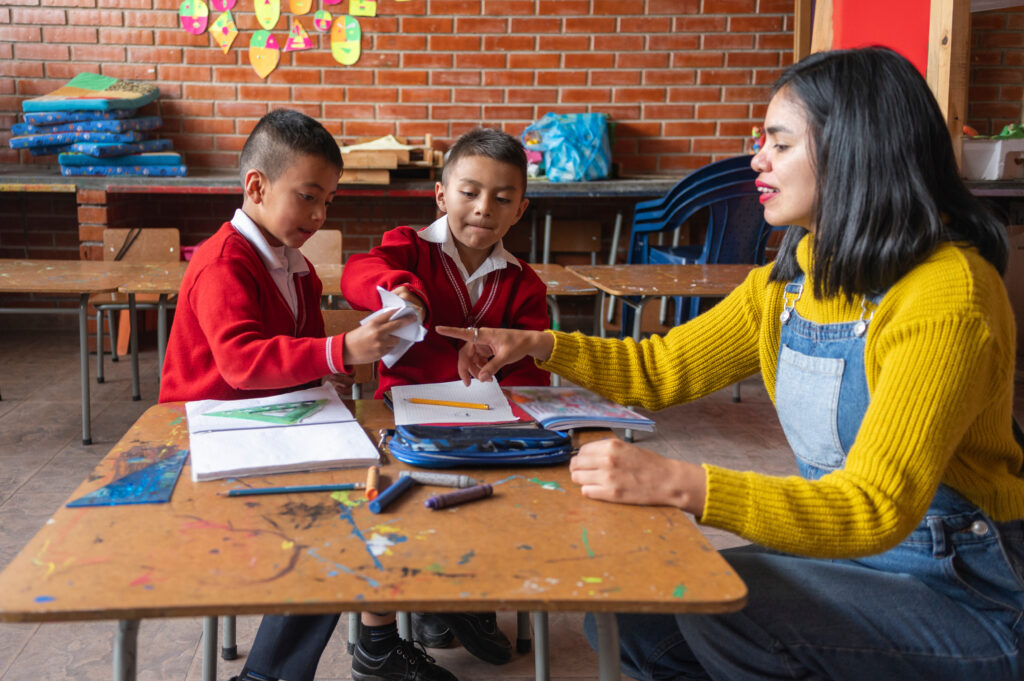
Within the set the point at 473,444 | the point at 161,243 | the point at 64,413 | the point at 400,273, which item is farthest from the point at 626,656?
the point at 161,243

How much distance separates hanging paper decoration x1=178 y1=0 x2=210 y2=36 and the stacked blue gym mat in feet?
1.47

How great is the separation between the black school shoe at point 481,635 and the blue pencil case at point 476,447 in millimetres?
675

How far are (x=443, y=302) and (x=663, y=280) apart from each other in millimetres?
1235

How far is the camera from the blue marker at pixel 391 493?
0.95 metres

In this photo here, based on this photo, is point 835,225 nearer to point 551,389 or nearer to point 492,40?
point 551,389

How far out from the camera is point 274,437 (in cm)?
115

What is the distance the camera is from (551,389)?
1.50 metres

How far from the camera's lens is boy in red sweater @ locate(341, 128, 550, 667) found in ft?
5.80

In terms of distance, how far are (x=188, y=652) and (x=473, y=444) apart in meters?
1.00

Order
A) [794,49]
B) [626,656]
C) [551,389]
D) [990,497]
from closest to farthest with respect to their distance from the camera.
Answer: [990,497] → [626,656] → [551,389] → [794,49]

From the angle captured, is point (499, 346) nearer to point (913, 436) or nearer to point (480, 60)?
point (913, 436)

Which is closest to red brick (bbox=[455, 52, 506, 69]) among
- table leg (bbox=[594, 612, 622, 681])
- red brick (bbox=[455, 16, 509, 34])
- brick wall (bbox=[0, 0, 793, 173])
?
brick wall (bbox=[0, 0, 793, 173])

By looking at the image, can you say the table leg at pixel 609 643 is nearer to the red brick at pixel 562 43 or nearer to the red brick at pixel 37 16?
the red brick at pixel 562 43

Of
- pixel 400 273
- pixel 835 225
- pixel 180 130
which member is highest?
pixel 180 130
